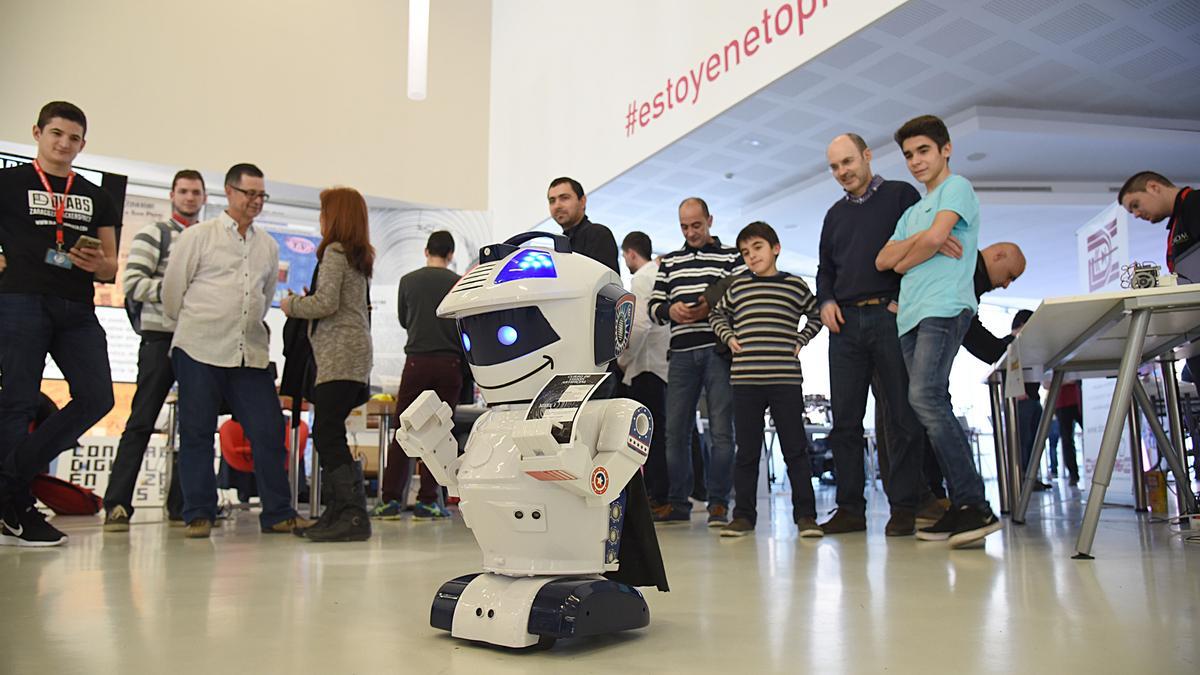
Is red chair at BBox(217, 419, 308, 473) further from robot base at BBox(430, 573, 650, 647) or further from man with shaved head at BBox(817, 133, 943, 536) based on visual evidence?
robot base at BBox(430, 573, 650, 647)

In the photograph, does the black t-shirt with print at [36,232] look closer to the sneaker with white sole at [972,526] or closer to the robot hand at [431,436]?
the robot hand at [431,436]

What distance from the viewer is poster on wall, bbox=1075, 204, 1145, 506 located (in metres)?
6.50

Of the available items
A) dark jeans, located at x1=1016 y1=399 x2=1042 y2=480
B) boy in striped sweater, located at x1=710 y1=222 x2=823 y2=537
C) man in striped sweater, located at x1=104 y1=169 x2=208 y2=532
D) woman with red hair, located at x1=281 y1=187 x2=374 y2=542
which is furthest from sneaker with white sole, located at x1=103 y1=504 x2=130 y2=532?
dark jeans, located at x1=1016 y1=399 x2=1042 y2=480

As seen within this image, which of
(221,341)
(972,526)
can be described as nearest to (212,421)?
(221,341)

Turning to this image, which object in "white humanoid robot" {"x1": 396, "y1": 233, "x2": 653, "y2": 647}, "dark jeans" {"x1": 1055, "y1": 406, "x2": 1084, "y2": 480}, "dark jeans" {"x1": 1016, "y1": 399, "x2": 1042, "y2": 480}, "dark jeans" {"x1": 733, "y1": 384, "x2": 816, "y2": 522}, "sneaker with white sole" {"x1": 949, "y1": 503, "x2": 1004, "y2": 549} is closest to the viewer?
"white humanoid robot" {"x1": 396, "y1": 233, "x2": 653, "y2": 647}

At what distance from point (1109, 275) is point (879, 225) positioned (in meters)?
4.81

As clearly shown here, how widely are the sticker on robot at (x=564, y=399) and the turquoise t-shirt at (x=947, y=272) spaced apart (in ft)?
5.64

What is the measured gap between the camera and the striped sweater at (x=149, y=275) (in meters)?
3.64

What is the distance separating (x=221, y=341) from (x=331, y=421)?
54cm

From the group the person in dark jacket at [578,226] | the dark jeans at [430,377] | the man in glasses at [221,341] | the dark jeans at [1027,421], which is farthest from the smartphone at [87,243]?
the dark jeans at [1027,421]

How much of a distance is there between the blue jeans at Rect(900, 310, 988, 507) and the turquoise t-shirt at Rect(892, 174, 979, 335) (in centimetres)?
5

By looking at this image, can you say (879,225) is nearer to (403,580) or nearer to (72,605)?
(403,580)

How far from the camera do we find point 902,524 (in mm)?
3137

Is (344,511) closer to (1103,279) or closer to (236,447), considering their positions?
(236,447)
